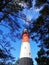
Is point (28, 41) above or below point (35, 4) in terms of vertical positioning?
below

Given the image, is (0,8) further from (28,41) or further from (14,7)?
(28,41)

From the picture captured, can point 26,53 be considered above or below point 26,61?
above

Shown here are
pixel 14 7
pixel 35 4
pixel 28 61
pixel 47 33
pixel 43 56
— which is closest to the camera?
pixel 28 61

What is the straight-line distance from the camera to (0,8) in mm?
19797

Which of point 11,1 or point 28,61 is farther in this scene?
point 11,1

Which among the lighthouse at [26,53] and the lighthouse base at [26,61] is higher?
the lighthouse at [26,53]

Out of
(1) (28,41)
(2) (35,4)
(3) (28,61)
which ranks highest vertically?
(2) (35,4)

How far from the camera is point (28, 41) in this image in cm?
1520

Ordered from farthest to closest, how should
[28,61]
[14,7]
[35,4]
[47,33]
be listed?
[47,33], [35,4], [14,7], [28,61]

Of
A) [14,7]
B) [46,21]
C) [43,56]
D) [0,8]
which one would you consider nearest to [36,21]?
[46,21]

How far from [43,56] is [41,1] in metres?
8.45

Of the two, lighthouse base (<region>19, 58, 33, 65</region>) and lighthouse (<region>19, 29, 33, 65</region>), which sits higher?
lighthouse (<region>19, 29, 33, 65</region>)

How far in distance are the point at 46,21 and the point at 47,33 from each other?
3.84 ft

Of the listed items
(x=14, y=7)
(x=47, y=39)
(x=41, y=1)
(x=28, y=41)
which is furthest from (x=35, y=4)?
(x=28, y=41)
